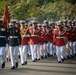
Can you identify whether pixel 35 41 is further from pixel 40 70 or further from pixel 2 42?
pixel 40 70

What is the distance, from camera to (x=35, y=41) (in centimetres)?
1769

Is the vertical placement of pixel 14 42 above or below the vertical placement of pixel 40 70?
above

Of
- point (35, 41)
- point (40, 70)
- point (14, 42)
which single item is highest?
point (14, 42)

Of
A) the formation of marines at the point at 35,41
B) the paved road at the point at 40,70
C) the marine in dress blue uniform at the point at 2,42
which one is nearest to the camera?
the paved road at the point at 40,70

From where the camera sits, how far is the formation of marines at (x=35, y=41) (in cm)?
1479

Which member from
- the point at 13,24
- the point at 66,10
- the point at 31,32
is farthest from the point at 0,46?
the point at 66,10

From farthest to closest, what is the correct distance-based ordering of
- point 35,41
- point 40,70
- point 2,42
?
point 35,41, point 2,42, point 40,70

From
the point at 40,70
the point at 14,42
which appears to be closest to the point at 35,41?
the point at 14,42

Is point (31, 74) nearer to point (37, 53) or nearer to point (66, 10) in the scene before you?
point (37, 53)

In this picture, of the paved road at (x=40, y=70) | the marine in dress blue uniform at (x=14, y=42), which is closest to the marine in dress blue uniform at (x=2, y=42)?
the marine in dress blue uniform at (x=14, y=42)

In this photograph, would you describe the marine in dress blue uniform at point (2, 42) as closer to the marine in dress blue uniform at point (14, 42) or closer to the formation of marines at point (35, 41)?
the formation of marines at point (35, 41)

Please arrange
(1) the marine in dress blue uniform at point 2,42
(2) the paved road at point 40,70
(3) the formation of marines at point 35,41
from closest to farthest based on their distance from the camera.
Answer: (2) the paved road at point 40,70 < (1) the marine in dress blue uniform at point 2,42 < (3) the formation of marines at point 35,41

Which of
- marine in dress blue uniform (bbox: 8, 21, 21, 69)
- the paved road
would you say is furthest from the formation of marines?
the paved road

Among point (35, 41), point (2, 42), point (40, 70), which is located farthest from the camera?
point (35, 41)
